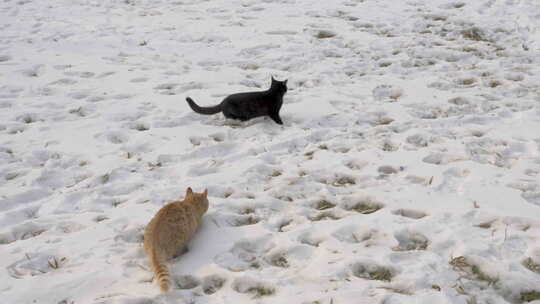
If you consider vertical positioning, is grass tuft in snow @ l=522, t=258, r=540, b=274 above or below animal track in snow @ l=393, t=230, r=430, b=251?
above

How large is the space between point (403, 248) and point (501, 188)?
49.8 inches

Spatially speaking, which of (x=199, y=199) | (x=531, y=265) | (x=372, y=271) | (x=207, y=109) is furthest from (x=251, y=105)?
(x=531, y=265)

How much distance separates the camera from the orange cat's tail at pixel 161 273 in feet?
8.93

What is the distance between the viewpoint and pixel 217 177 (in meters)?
4.26

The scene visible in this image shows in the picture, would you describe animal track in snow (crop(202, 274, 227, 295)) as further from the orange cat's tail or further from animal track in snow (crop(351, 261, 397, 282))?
animal track in snow (crop(351, 261, 397, 282))

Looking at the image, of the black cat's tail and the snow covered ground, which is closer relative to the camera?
the snow covered ground

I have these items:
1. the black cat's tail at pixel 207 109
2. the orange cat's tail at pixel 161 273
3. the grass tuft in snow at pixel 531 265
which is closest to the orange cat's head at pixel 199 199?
the orange cat's tail at pixel 161 273

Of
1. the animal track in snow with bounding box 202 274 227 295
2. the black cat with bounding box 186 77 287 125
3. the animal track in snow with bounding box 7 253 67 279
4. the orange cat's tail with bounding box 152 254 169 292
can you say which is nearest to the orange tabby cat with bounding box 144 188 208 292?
the orange cat's tail with bounding box 152 254 169 292

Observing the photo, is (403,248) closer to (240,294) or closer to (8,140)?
(240,294)

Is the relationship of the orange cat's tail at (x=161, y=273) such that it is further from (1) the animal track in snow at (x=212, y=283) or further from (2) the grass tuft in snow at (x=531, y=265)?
(2) the grass tuft in snow at (x=531, y=265)

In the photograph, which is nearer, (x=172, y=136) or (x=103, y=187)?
(x=103, y=187)

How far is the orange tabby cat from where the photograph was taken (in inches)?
112

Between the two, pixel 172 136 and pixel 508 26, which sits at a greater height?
pixel 508 26

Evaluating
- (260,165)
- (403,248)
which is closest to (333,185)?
(260,165)
